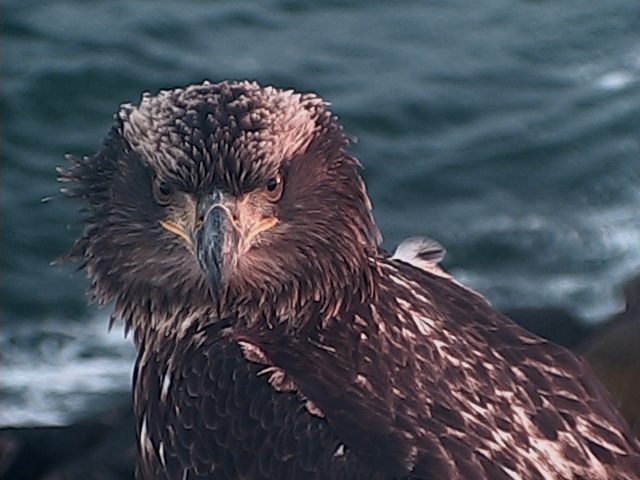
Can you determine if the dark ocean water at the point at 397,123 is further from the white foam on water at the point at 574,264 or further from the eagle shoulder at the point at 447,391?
the eagle shoulder at the point at 447,391

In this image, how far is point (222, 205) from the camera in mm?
4516

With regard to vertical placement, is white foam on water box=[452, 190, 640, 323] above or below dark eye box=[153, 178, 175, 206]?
below

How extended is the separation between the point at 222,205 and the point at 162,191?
9.7 inches

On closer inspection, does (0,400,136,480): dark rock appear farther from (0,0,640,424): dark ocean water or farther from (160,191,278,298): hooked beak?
(160,191,278,298): hooked beak

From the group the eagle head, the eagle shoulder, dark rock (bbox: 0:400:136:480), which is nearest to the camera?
the eagle shoulder

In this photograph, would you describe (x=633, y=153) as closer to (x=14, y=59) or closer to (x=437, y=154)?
(x=437, y=154)

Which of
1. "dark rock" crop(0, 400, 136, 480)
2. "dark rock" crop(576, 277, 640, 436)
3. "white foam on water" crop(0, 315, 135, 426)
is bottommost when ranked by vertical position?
"white foam on water" crop(0, 315, 135, 426)

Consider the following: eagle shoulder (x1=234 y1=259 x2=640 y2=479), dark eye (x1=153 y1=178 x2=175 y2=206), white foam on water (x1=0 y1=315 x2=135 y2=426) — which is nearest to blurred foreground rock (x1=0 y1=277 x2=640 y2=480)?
white foam on water (x1=0 y1=315 x2=135 y2=426)

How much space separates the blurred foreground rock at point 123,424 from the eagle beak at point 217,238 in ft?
11.6

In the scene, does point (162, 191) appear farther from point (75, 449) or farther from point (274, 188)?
point (75, 449)

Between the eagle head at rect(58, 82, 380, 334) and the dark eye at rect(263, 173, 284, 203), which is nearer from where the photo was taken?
the eagle head at rect(58, 82, 380, 334)

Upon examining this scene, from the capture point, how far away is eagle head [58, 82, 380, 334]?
455cm

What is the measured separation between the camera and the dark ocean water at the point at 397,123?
10945 mm

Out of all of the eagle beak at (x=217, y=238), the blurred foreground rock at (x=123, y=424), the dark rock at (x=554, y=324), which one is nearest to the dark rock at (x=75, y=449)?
the blurred foreground rock at (x=123, y=424)
